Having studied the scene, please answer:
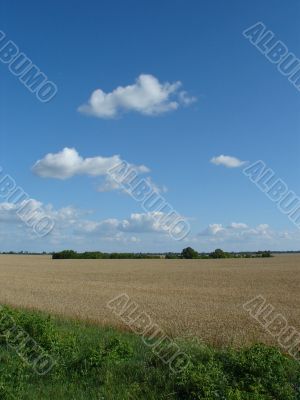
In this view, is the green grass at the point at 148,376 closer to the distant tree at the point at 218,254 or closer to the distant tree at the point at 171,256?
the distant tree at the point at 218,254

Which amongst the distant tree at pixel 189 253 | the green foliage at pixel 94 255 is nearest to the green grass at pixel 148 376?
the distant tree at pixel 189 253

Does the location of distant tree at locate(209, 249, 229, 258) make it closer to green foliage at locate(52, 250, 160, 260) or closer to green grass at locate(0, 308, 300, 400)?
green foliage at locate(52, 250, 160, 260)

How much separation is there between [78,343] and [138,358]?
2.05 meters

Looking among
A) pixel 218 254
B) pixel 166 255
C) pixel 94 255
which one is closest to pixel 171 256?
pixel 166 255

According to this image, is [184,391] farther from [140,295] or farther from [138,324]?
[140,295]

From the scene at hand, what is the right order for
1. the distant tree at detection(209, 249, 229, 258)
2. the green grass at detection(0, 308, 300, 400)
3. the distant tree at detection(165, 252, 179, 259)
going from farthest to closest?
1. the distant tree at detection(165, 252, 179, 259)
2. the distant tree at detection(209, 249, 229, 258)
3. the green grass at detection(0, 308, 300, 400)

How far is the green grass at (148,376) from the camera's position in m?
8.41

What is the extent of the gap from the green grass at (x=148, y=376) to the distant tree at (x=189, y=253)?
4274 inches

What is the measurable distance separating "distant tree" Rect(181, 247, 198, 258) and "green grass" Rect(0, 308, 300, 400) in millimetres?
108565

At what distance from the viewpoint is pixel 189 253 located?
119500mm

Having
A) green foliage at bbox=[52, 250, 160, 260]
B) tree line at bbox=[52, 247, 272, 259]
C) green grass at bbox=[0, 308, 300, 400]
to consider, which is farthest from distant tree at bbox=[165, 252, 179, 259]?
green grass at bbox=[0, 308, 300, 400]

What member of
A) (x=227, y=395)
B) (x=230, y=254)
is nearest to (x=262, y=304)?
(x=227, y=395)

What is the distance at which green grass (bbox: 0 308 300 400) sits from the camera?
841 cm

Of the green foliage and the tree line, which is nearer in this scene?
the tree line
